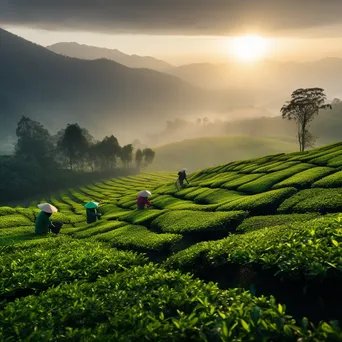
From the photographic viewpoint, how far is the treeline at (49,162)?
315 feet

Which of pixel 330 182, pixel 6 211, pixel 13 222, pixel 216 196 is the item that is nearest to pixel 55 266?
pixel 330 182

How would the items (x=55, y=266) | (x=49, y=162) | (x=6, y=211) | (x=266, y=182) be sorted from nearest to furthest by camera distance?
(x=55, y=266)
(x=266, y=182)
(x=6, y=211)
(x=49, y=162)

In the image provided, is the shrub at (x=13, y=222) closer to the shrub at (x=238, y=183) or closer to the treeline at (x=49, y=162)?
the shrub at (x=238, y=183)

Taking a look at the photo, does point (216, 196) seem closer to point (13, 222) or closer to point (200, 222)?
point (200, 222)

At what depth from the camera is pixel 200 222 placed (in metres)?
18.7

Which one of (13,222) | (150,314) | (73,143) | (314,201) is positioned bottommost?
(13,222)

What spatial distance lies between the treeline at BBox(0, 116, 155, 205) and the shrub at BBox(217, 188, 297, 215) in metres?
78.5

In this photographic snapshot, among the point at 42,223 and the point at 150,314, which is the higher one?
the point at 150,314

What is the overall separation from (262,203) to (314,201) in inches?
112

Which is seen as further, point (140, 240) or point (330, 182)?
point (330, 182)

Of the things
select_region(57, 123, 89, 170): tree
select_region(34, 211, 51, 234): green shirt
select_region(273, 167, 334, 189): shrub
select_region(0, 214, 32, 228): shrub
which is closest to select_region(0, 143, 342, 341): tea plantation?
select_region(34, 211, 51, 234): green shirt

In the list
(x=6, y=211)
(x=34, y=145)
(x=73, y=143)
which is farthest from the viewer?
(x=34, y=145)

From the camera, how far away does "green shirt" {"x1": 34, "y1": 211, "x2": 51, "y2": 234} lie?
22.7 m

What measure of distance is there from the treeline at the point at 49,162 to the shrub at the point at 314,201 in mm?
81531
